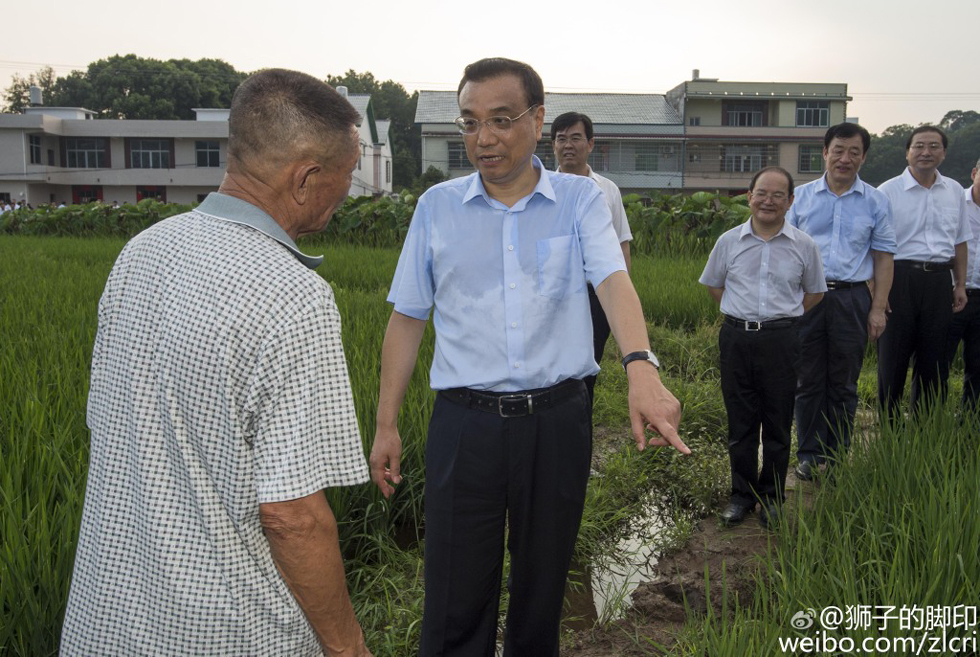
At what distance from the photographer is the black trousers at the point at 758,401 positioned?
3.75 meters

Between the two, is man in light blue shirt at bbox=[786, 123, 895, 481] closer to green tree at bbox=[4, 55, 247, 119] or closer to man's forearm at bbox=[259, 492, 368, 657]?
man's forearm at bbox=[259, 492, 368, 657]

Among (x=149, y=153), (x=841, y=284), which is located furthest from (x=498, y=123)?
(x=149, y=153)

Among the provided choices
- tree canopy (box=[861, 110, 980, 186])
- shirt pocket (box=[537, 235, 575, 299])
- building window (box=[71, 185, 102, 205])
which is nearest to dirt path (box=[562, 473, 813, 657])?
shirt pocket (box=[537, 235, 575, 299])

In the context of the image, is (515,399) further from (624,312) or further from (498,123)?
(498,123)

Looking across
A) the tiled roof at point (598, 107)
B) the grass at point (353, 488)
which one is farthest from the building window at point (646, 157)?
the grass at point (353, 488)

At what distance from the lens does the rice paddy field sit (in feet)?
7.21

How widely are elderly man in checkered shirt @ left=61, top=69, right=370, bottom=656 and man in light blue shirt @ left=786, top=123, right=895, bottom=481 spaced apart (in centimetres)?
365

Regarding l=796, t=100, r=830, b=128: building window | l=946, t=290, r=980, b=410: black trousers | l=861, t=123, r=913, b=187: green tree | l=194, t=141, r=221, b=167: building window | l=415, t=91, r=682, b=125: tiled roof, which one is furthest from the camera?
l=861, t=123, r=913, b=187: green tree

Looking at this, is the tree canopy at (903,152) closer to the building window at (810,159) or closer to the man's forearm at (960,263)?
the building window at (810,159)

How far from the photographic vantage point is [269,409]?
50.6 inches

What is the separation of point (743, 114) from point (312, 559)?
40326 mm

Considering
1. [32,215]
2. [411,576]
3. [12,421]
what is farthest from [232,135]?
[32,215]

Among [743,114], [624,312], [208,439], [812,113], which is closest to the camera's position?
[208,439]

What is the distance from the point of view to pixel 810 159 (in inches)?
1478
